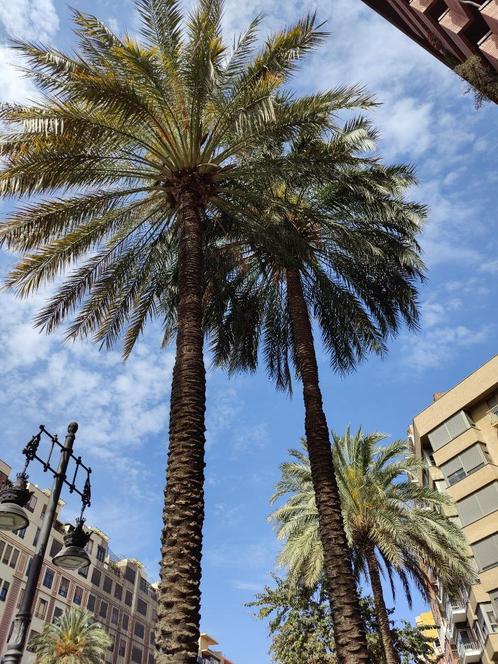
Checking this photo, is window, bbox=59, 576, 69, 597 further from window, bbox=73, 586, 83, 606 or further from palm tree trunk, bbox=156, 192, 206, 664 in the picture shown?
palm tree trunk, bbox=156, 192, 206, 664

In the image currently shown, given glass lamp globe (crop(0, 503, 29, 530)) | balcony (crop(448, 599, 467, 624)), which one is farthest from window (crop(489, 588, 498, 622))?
glass lamp globe (crop(0, 503, 29, 530))

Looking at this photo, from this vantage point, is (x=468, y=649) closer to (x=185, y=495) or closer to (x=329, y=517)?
(x=329, y=517)

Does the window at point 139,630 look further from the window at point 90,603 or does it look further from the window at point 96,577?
the window at point 90,603

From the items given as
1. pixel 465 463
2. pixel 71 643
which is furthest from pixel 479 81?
pixel 71 643

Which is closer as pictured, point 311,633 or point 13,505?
point 13,505

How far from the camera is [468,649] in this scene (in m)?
34.5

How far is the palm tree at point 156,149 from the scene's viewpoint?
9.67 metres

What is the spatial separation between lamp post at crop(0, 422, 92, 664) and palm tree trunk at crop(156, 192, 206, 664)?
1.61 m

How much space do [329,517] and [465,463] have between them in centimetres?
2588

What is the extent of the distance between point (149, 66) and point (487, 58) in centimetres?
609

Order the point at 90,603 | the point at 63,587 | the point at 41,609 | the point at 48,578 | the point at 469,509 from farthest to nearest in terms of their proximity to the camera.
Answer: the point at 90,603 < the point at 63,587 < the point at 48,578 < the point at 41,609 < the point at 469,509

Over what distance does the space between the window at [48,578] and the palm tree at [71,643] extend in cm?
1186

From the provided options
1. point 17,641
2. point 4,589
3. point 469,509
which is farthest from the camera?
point 4,589

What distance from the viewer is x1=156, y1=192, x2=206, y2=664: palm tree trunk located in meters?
6.35
